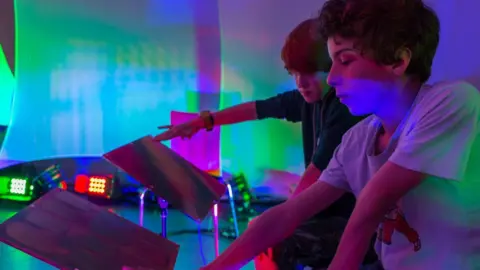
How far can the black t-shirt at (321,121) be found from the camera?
149 cm

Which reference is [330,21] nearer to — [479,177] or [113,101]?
[479,177]

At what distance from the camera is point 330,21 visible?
3.34 feet

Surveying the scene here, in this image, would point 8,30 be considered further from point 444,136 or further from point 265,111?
point 444,136

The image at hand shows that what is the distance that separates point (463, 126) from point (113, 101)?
2549mm

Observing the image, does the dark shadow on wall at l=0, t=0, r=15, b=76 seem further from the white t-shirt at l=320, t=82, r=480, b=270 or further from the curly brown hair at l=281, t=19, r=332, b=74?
the white t-shirt at l=320, t=82, r=480, b=270

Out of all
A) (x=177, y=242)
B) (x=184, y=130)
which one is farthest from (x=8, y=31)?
(x=184, y=130)

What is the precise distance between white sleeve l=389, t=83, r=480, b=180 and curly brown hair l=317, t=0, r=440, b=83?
0.30ft

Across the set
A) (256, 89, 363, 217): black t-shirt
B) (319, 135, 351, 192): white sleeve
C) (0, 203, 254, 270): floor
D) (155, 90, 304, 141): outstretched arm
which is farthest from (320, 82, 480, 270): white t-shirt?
(0, 203, 254, 270): floor

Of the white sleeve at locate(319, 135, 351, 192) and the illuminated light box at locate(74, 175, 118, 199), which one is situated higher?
the white sleeve at locate(319, 135, 351, 192)

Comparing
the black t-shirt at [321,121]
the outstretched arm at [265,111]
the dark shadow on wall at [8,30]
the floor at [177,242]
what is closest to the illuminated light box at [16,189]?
the floor at [177,242]

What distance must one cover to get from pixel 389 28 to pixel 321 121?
2.14ft

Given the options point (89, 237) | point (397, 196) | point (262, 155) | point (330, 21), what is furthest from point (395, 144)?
point (262, 155)

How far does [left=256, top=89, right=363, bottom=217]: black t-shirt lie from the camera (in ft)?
4.89

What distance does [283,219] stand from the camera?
4.05 ft
